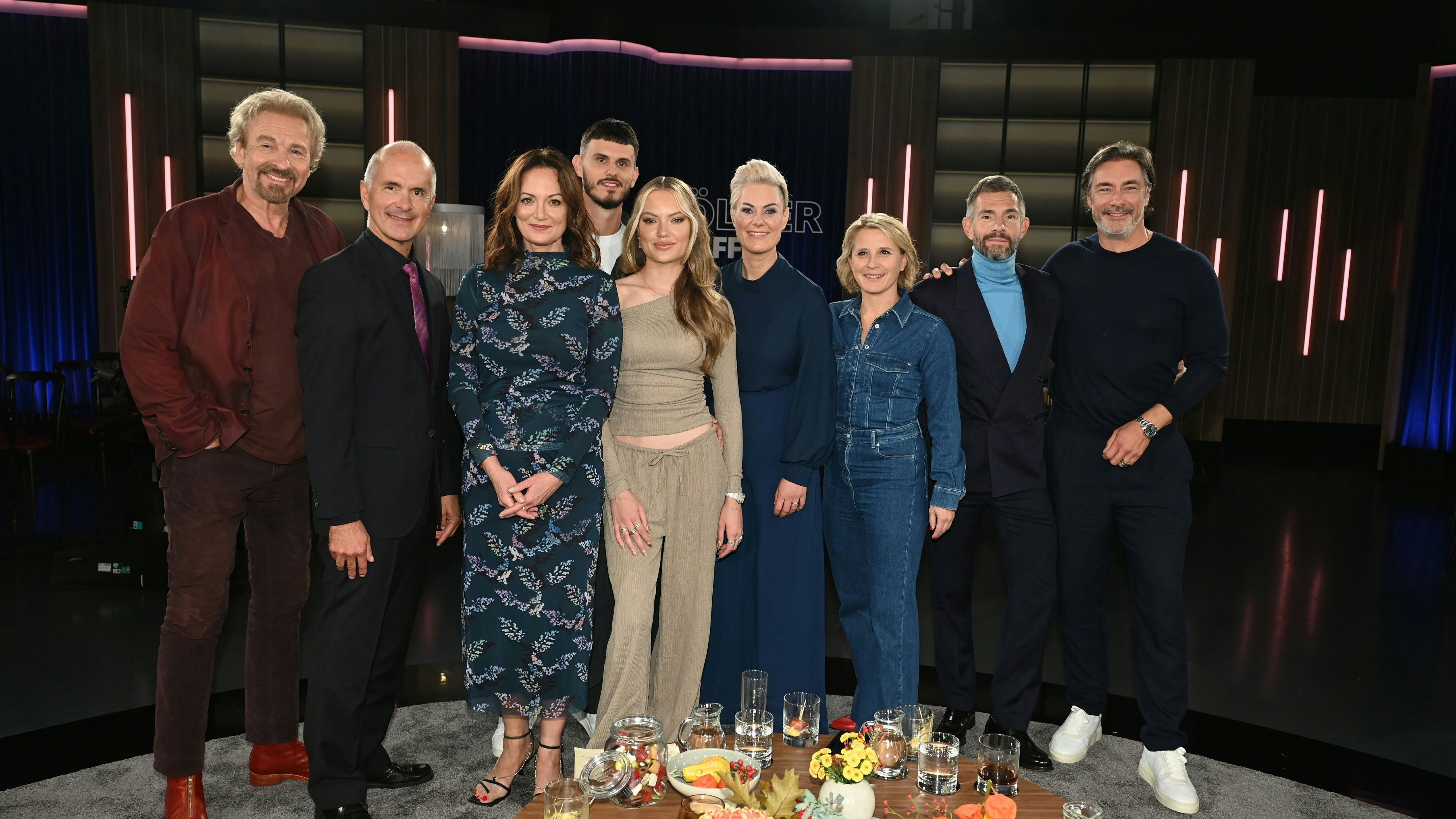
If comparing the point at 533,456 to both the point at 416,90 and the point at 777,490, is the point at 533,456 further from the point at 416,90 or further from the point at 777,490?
the point at 416,90

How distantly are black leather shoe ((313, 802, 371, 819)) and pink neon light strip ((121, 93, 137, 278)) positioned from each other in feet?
25.4

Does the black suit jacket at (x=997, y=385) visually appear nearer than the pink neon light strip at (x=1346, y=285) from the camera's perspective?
Yes

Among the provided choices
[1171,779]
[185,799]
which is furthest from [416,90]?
[1171,779]

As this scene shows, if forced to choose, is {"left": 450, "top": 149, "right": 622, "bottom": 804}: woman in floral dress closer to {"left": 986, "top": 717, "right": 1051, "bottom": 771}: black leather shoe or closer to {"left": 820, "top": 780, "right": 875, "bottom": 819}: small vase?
{"left": 820, "top": 780, "right": 875, "bottom": 819}: small vase

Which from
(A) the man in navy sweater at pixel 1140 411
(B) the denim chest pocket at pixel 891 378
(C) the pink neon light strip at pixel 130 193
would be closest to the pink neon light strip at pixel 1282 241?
(A) the man in navy sweater at pixel 1140 411

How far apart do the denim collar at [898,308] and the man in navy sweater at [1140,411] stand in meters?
0.54

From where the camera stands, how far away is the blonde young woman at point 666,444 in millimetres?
2793

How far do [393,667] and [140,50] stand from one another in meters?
8.37

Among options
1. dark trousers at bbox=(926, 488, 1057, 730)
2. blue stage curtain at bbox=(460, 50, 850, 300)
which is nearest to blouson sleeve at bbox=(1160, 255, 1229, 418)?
dark trousers at bbox=(926, 488, 1057, 730)

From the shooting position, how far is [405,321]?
2.60 metres

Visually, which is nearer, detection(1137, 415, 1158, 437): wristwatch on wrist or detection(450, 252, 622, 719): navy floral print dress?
detection(450, 252, 622, 719): navy floral print dress

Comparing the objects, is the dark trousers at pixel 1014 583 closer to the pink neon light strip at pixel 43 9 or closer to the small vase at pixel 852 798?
the small vase at pixel 852 798

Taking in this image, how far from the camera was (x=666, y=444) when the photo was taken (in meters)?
2.82

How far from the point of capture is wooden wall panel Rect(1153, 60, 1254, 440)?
962cm
